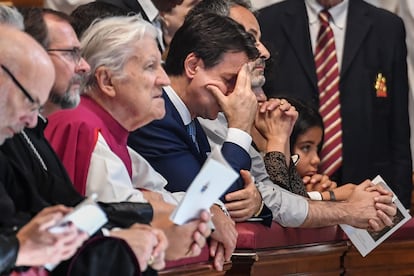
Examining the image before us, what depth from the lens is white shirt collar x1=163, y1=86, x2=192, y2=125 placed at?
13.2 feet

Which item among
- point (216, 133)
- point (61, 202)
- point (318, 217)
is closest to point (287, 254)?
point (318, 217)

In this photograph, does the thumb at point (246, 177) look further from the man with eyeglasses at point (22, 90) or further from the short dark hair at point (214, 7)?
the man with eyeglasses at point (22, 90)

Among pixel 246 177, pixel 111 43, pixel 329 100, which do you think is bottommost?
pixel 329 100

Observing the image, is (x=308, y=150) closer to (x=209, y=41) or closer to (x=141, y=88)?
(x=209, y=41)

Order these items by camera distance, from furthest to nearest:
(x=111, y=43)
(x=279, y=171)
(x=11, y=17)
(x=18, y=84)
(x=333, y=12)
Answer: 1. (x=333, y=12)
2. (x=279, y=171)
3. (x=111, y=43)
4. (x=11, y=17)
5. (x=18, y=84)

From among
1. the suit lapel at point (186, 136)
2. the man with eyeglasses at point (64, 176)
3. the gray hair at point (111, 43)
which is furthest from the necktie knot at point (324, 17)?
the man with eyeglasses at point (64, 176)

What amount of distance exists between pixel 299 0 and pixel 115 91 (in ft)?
7.86

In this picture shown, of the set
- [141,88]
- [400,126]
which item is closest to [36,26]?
[141,88]

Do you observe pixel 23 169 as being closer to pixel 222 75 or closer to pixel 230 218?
pixel 230 218

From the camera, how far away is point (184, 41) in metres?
4.13

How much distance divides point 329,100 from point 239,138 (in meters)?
1.70

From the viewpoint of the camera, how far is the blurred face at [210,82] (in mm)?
4043

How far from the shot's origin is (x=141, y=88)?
3.54 m

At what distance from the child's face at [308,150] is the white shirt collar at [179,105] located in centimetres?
108
